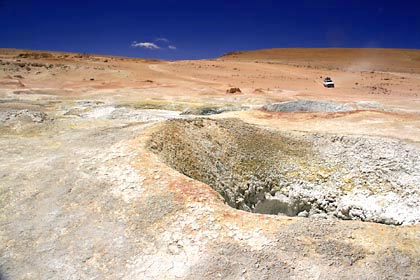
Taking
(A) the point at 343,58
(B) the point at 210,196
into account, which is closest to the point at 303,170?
(B) the point at 210,196

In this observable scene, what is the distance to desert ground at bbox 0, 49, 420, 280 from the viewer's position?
503cm

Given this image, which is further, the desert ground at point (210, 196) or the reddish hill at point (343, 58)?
the reddish hill at point (343, 58)

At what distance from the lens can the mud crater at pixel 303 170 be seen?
10.1 meters

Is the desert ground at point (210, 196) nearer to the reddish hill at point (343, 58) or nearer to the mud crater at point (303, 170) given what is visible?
the mud crater at point (303, 170)

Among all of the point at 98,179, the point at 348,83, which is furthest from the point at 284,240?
the point at 348,83

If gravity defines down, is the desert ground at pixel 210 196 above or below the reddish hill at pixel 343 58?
below

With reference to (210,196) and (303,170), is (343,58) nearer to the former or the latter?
(303,170)

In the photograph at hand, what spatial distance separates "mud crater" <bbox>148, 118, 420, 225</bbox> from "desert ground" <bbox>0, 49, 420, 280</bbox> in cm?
4

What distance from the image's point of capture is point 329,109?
18562 millimetres

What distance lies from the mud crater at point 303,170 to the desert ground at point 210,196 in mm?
37

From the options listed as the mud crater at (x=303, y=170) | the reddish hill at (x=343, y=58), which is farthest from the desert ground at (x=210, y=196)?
the reddish hill at (x=343, y=58)

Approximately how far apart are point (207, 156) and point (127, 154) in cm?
275

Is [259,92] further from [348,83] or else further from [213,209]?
[213,209]

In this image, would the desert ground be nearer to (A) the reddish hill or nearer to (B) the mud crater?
(B) the mud crater
